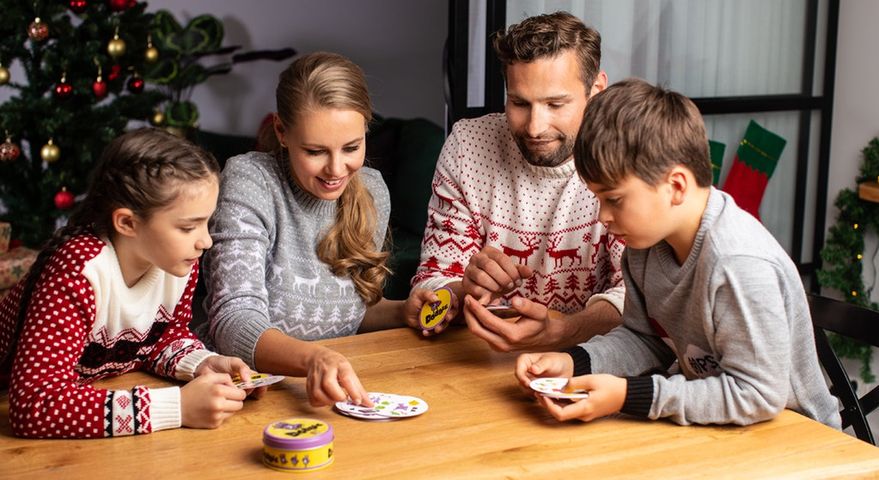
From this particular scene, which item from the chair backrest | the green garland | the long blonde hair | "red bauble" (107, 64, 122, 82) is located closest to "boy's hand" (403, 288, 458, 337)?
the long blonde hair

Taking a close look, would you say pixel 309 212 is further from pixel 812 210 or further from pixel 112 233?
pixel 812 210

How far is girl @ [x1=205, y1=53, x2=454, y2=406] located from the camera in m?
1.91

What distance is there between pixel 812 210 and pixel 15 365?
3.89 meters

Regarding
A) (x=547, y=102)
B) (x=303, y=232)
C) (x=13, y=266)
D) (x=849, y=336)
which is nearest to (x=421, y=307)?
(x=303, y=232)

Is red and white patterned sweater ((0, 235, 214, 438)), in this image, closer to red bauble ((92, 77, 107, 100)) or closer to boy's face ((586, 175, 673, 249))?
boy's face ((586, 175, 673, 249))

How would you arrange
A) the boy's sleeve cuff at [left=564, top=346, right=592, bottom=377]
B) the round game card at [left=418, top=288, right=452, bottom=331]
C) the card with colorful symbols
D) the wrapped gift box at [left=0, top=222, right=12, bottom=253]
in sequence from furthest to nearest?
the wrapped gift box at [left=0, top=222, right=12, bottom=253]
the round game card at [left=418, top=288, right=452, bottom=331]
the boy's sleeve cuff at [left=564, top=346, right=592, bottom=377]
the card with colorful symbols

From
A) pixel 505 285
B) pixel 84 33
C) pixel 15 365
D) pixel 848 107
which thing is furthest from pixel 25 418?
pixel 848 107

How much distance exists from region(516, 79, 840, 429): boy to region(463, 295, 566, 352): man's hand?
346mm

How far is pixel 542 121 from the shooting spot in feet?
7.21

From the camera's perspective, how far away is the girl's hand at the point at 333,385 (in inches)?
62.4

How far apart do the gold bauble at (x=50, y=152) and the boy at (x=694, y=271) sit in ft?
10.9

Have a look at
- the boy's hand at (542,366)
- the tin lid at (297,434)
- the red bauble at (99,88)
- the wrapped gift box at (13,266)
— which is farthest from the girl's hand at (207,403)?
the red bauble at (99,88)

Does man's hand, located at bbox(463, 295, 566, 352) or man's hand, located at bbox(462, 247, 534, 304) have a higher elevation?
man's hand, located at bbox(462, 247, 534, 304)

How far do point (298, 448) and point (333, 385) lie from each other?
23cm
